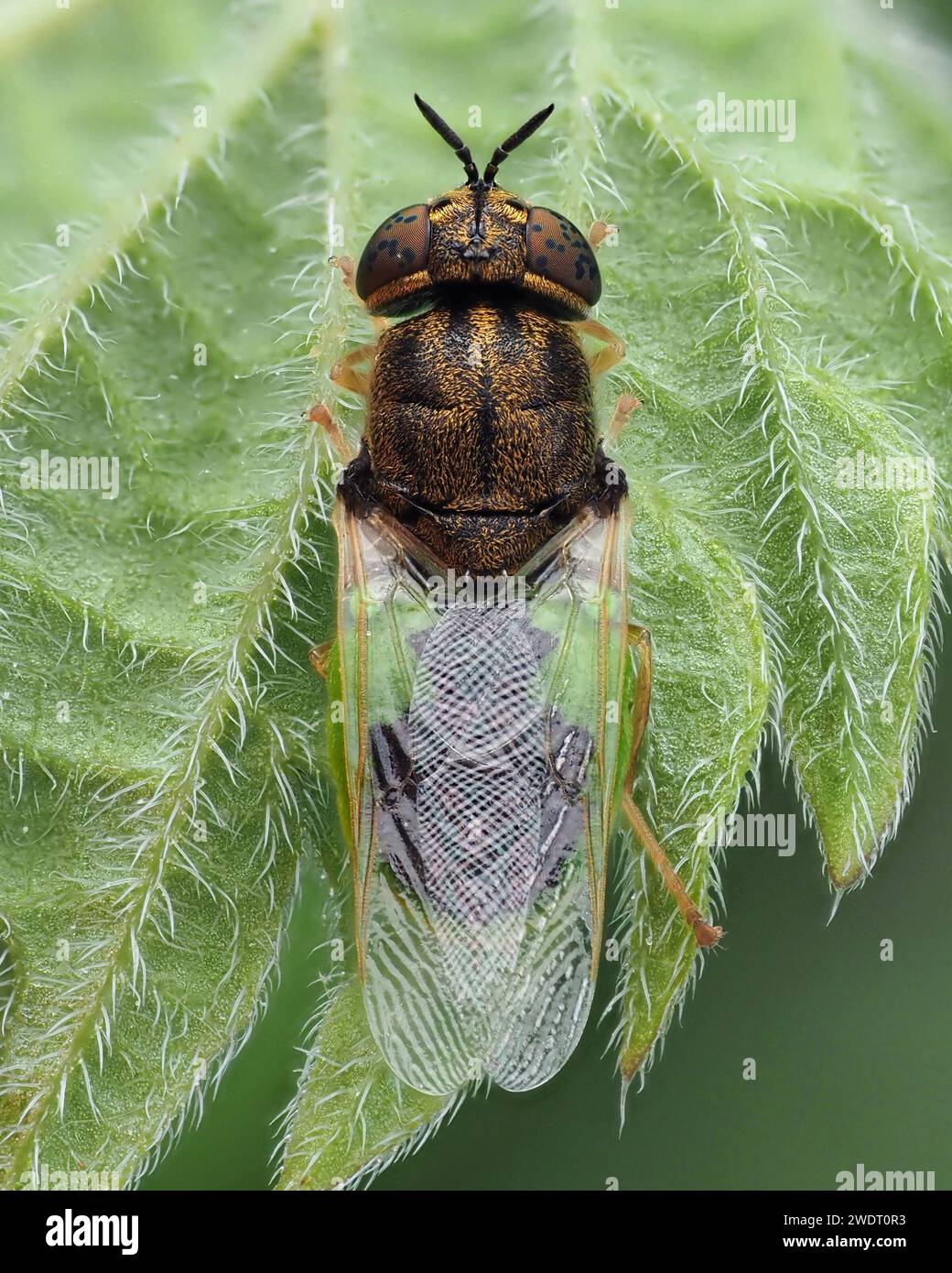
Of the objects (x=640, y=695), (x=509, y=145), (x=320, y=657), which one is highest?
(x=509, y=145)

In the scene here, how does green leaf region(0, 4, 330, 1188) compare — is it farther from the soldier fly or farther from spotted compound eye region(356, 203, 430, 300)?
spotted compound eye region(356, 203, 430, 300)

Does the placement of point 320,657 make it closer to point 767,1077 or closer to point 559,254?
point 559,254

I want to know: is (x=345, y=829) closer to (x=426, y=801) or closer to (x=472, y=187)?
(x=426, y=801)

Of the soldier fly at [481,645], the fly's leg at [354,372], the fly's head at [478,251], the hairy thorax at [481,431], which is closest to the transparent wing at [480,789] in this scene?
the soldier fly at [481,645]

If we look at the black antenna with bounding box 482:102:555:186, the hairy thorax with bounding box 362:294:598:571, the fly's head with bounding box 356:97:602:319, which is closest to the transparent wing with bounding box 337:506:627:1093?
the hairy thorax with bounding box 362:294:598:571

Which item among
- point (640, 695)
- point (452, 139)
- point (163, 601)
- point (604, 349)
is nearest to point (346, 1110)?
point (640, 695)
